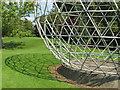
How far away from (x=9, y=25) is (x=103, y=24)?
1344cm

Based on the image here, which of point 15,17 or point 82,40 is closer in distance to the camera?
point 82,40

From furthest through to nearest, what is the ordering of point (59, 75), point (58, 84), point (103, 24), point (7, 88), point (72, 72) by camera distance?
point (103, 24) < point (59, 75) < point (72, 72) < point (58, 84) < point (7, 88)

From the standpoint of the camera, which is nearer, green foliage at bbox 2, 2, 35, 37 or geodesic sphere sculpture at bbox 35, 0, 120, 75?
geodesic sphere sculpture at bbox 35, 0, 120, 75

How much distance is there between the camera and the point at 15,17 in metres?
20.9

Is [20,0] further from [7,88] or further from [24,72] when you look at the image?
[7,88]

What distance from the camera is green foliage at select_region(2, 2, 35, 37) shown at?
2023 centimetres

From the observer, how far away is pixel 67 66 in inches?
375

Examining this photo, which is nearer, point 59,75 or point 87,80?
point 87,80

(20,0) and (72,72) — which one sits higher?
(20,0)

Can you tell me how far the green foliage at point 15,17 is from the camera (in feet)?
66.4

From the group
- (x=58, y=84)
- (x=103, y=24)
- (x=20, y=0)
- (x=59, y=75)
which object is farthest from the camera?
(x=103, y=24)

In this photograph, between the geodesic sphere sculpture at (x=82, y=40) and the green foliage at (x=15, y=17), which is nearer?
the geodesic sphere sculpture at (x=82, y=40)

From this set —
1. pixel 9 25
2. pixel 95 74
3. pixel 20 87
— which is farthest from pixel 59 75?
pixel 9 25

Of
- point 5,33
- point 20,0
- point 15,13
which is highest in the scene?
point 20,0
